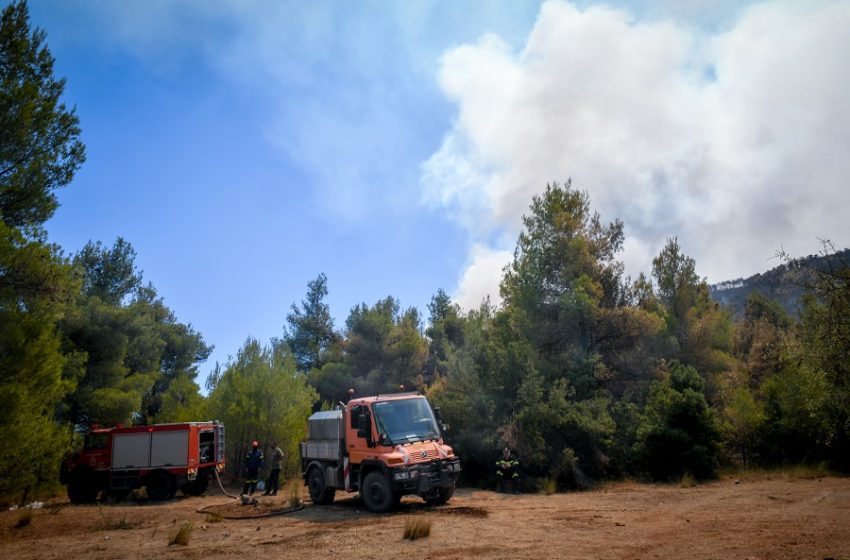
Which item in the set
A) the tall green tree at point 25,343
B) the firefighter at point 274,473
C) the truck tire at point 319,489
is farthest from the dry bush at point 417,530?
the tall green tree at point 25,343

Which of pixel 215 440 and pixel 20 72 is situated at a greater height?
pixel 20 72

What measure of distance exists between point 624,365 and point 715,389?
602 cm

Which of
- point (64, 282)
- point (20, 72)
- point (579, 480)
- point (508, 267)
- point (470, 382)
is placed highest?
point (20, 72)

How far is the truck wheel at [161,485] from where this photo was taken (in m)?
22.4

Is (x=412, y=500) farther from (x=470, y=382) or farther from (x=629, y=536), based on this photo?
(x=470, y=382)

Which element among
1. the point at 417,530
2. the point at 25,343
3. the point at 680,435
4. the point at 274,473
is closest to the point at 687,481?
the point at 680,435

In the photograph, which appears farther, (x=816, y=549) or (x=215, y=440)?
(x=215, y=440)

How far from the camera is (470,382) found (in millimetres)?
26594

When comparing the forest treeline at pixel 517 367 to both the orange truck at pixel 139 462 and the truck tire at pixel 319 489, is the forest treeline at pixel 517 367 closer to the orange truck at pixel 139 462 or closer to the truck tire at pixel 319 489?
the orange truck at pixel 139 462

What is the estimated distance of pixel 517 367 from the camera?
24391 millimetres

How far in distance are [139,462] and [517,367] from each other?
50.6 ft

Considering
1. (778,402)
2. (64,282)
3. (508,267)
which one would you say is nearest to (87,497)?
(64,282)

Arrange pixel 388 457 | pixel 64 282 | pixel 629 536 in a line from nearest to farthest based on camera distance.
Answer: pixel 629 536, pixel 388 457, pixel 64 282

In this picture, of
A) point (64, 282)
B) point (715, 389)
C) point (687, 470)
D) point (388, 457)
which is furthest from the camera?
point (715, 389)
